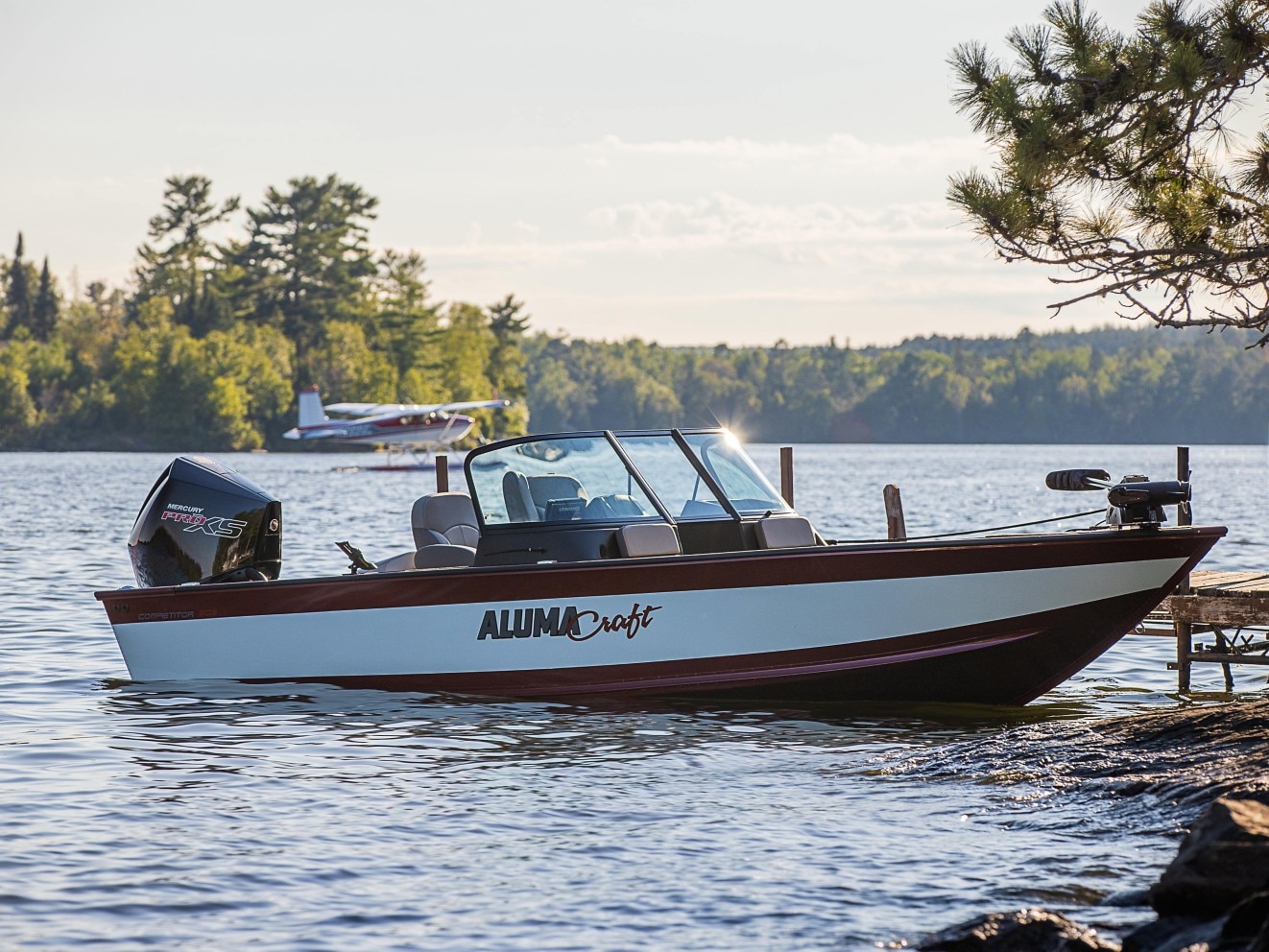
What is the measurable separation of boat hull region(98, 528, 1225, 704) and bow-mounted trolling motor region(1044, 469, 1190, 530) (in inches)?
5.0

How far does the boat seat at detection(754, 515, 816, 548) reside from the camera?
1181 centimetres

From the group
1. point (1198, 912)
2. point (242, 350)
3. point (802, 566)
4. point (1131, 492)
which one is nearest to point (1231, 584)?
point (1131, 492)

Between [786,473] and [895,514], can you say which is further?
[786,473]

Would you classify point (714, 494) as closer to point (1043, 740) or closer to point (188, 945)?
point (1043, 740)

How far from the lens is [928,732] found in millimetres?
11156

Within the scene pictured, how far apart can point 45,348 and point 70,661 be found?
124231mm

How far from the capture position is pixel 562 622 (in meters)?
11.7

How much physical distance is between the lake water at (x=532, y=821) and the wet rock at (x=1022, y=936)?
1.48ft

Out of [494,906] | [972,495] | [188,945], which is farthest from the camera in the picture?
[972,495]

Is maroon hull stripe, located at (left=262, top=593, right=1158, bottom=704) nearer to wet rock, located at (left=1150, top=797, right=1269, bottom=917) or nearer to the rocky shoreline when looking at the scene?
the rocky shoreline

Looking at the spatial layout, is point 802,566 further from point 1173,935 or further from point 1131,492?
point 1173,935

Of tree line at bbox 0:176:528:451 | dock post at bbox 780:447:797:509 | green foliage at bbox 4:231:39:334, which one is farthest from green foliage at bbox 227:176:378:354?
dock post at bbox 780:447:797:509

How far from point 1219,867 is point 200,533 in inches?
324

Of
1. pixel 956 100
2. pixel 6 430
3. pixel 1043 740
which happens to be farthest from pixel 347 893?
pixel 6 430
